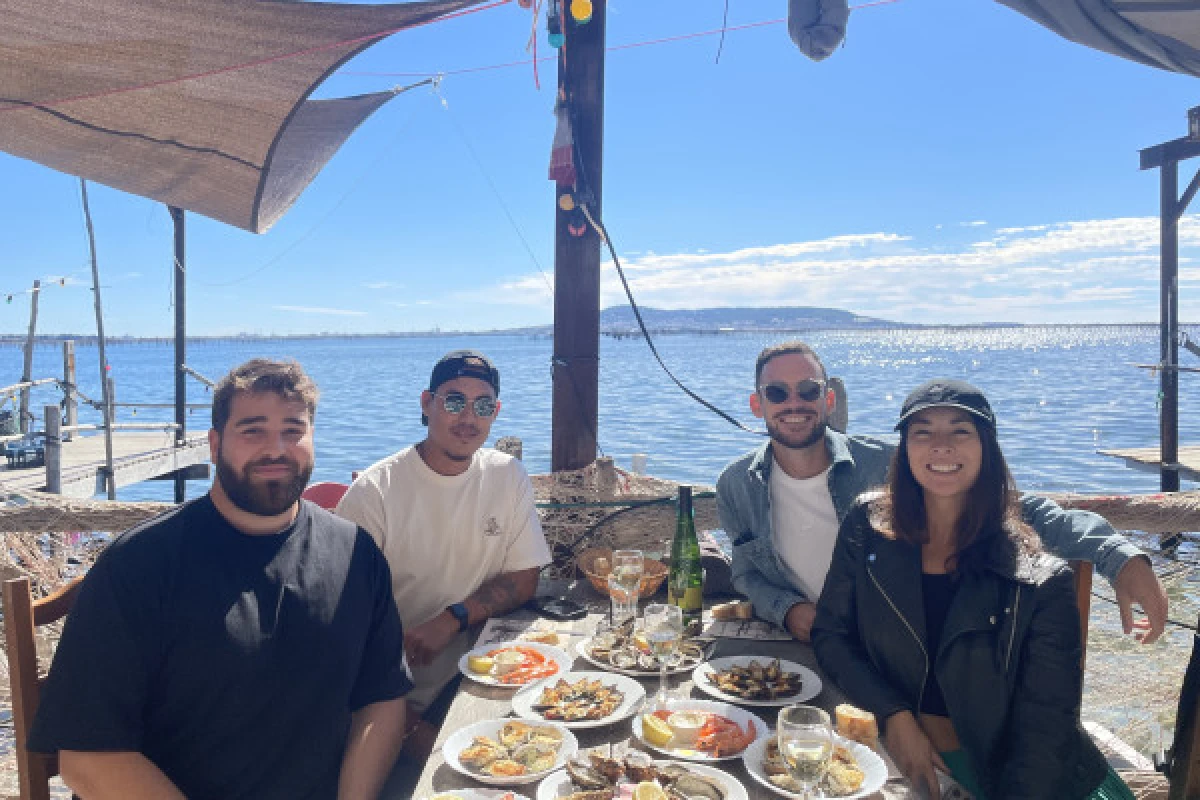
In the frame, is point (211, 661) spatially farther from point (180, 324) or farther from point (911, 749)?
point (180, 324)

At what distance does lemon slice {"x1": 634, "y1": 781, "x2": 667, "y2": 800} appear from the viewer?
1660 mm

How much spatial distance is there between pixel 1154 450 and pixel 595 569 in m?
15.4

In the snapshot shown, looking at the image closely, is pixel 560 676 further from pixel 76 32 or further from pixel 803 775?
pixel 76 32

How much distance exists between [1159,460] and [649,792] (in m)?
15.0

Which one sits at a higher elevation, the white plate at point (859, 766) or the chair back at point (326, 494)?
the chair back at point (326, 494)

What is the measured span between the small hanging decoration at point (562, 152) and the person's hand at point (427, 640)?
2579 mm

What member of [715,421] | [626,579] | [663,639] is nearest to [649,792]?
[663,639]

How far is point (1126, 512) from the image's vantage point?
3.61 metres

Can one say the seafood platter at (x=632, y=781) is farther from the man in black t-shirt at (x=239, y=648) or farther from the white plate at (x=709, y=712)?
the man in black t-shirt at (x=239, y=648)

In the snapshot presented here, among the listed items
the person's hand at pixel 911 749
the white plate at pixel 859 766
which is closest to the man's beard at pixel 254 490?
the white plate at pixel 859 766

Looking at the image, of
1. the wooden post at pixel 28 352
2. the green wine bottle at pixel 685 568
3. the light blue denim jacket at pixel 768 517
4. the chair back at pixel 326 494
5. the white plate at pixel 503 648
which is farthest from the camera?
the wooden post at pixel 28 352

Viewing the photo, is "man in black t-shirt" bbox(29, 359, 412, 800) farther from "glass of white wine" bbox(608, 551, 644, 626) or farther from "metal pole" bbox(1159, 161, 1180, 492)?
"metal pole" bbox(1159, 161, 1180, 492)

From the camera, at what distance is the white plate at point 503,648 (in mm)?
2441

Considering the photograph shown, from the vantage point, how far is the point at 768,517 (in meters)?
3.42
